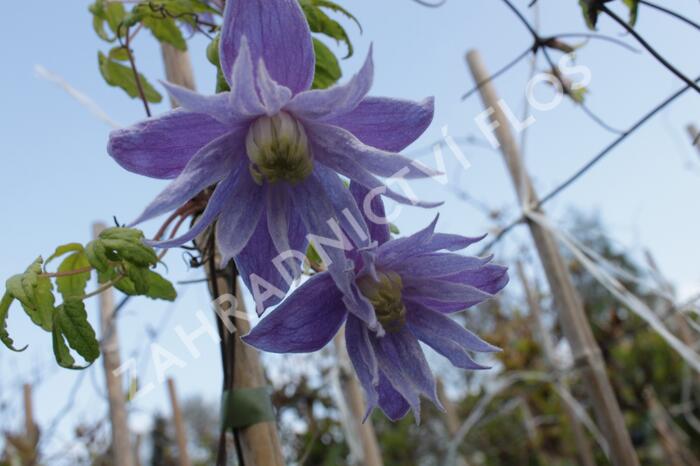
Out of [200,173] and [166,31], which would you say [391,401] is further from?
[166,31]

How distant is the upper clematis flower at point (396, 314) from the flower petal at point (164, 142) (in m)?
0.11

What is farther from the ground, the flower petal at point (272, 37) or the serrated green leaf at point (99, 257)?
the flower petal at point (272, 37)

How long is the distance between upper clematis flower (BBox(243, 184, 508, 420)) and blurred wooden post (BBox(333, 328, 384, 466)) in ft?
2.79

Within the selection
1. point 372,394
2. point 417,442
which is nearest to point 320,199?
point 372,394

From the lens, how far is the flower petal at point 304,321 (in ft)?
1.38

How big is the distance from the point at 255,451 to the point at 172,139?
0.33m

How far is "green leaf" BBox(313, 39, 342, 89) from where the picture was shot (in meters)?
0.62

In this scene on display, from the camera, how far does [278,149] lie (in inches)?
15.6

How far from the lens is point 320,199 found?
1.44ft

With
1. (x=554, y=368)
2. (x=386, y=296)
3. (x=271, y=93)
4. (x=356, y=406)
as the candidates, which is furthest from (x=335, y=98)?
(x=554, y=368)

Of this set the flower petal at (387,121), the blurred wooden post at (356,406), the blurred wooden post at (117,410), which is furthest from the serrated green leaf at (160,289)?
the blurred wooden post at (117,410)

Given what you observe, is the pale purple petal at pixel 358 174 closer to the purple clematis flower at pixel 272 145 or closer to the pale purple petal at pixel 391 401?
the purple clematis flower at pixel 272 145

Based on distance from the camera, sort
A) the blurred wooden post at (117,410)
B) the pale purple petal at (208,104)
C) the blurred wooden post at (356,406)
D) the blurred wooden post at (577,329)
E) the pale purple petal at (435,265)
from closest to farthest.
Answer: the pale purple petal at (208,104) < the pale purple petal at (435,265) < the blurred wooden post at (577,329) < the blurred wooden post at (356,406) < the blurred wooden post at (117,410)

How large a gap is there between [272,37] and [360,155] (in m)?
0.10
